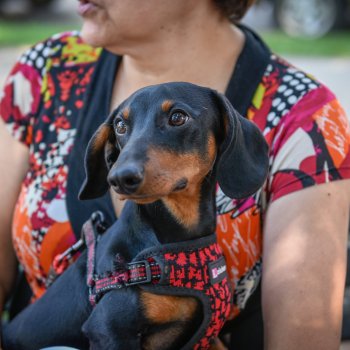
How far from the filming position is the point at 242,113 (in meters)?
2.54

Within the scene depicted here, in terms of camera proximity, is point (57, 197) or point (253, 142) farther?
point (57, 197)

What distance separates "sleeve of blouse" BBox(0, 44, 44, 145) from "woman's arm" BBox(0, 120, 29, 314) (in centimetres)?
3

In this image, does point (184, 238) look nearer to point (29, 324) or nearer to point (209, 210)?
point (209, 210)

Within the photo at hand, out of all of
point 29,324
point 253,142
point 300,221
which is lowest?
point 29,324

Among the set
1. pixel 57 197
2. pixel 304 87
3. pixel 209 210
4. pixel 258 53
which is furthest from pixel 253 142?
pixel 57 197

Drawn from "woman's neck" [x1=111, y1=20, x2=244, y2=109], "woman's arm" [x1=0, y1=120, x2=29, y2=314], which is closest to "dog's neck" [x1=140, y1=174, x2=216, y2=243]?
"woman's neck" [x1=111, y1=20, x2=244, y2=109]

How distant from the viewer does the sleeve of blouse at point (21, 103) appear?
2816 mm

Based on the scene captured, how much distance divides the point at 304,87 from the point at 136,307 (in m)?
0.98

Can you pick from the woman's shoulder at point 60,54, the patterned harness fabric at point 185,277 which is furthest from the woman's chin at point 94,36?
the patterned harness fabric at point 185,277

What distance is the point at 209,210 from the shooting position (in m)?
2.30

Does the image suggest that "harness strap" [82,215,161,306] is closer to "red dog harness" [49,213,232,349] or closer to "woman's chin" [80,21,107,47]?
"red dog harness" [49,213,232,349]

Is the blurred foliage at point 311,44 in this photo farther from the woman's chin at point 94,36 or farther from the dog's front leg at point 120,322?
the dog's front leg at point 120,322

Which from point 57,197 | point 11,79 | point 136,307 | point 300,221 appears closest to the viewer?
point 136,307

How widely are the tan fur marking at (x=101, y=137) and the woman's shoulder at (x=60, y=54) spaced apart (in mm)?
692
